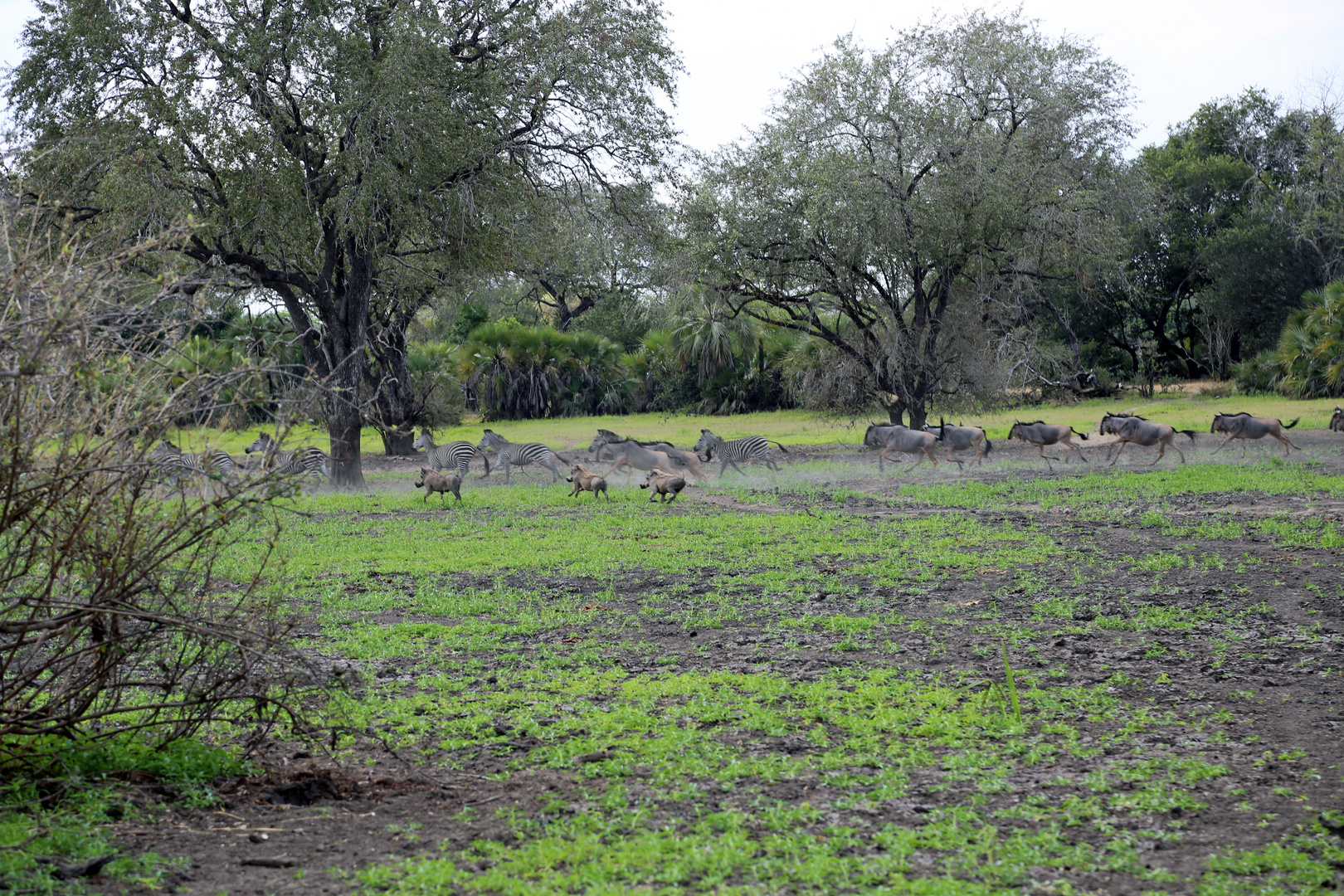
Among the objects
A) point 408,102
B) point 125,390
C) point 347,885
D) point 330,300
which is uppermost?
point 408,102

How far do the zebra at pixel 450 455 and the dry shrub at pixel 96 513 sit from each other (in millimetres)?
16692

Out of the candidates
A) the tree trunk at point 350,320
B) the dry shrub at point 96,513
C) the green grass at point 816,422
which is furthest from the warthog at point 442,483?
the dry shrub at point 96,513

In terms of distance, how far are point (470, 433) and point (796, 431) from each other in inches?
358

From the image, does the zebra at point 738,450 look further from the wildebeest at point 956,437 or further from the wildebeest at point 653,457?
the wildebeest at point 956,437

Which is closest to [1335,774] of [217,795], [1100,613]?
[1100,613]

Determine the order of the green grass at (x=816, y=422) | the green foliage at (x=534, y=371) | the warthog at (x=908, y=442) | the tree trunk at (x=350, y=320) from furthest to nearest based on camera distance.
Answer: the green foliage at (x=534, y=371), the green grass at (x=816, y=422), the warthog at (x=908, y=442), the tree trunk at (x=350, y=320)

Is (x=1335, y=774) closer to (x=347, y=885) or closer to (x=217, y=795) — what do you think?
(x=347, y=885)

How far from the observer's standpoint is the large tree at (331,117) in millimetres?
16078

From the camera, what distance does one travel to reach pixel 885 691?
6.38 meters

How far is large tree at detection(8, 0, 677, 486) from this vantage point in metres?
16.1

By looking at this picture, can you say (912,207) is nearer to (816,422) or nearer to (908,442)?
(908,442)

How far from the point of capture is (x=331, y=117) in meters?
17.0

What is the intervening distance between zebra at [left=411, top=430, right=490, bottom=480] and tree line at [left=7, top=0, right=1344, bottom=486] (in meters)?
1.67

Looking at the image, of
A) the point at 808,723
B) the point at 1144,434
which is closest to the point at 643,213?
the point at 1144,434
